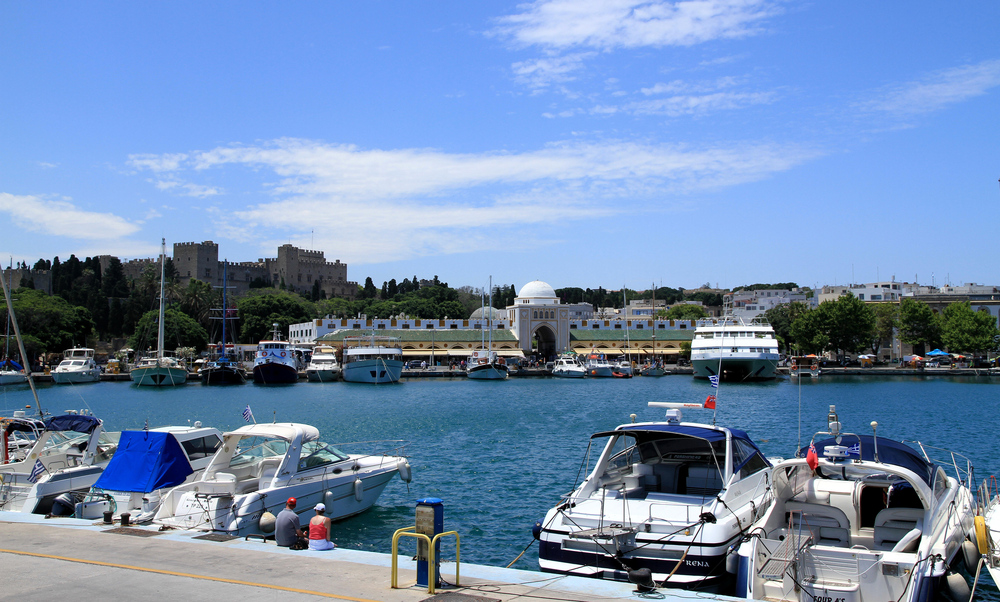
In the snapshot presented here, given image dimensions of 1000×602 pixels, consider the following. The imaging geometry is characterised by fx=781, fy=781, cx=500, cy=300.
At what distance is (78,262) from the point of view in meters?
135

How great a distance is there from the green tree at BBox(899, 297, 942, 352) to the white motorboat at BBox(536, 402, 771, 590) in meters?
93.6

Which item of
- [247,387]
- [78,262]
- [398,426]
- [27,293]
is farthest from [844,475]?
[78,262]

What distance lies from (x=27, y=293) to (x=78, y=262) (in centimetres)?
4459

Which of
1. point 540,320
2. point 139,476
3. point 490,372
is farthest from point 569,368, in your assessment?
point 139,476

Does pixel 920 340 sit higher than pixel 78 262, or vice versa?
pixel 78 262

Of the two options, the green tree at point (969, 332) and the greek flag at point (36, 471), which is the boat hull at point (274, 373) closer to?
the greek flag at point (36, 471)

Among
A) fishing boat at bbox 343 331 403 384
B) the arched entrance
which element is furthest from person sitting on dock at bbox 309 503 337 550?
the arched entrance

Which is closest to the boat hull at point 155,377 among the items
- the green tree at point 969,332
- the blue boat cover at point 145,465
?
the blue boat cover at point 145,465

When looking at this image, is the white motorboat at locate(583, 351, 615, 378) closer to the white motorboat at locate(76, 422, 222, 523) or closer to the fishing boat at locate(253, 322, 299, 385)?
the fishing boat at locate(253, 322, 299, 385)

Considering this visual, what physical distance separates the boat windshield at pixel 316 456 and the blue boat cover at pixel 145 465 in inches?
92.2

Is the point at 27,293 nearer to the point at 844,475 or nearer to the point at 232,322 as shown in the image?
the point at 232,322

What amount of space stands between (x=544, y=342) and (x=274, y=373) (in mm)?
51029

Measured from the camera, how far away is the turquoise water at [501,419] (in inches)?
743

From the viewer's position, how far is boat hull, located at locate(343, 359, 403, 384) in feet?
258
